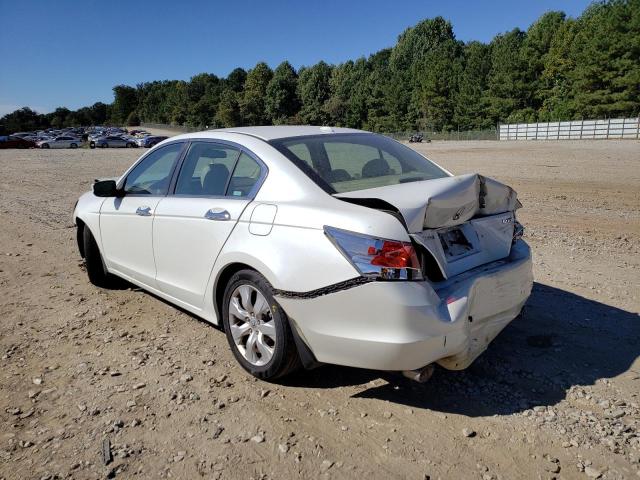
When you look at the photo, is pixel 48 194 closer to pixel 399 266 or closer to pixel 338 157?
pixel 338 157

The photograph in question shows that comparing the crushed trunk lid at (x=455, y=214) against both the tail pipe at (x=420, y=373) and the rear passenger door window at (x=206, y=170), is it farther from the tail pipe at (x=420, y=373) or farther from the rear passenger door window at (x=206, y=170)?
the rear passenger door window at (x=206, y=170)

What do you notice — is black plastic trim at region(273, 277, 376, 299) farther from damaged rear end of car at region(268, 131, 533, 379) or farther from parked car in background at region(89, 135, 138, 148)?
parked car in background at region(89, 135, 138, 148)

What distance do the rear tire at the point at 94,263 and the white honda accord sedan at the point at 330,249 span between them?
1193mm

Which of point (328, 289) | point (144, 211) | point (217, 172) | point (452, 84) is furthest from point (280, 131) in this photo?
point (452, 84)

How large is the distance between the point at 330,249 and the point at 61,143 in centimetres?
6399

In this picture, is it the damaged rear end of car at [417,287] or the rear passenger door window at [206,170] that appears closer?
the damaged rear end of car at [417,287]

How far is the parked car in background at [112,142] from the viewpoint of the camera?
57406 millimetres

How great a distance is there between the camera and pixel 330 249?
9.55ft

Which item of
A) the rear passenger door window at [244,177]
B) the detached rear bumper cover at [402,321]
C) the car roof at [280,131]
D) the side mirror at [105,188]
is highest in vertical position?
the car roof at [280,131]

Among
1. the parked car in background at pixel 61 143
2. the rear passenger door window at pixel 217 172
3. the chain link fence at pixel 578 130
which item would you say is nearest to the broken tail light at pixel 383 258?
the rear passenger door window at pixel 217 172

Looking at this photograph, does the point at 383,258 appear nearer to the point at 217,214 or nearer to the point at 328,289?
the point at 328,289

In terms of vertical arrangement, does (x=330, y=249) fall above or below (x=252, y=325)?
above

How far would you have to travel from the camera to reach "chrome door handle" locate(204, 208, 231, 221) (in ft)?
11.7

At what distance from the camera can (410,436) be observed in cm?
289
